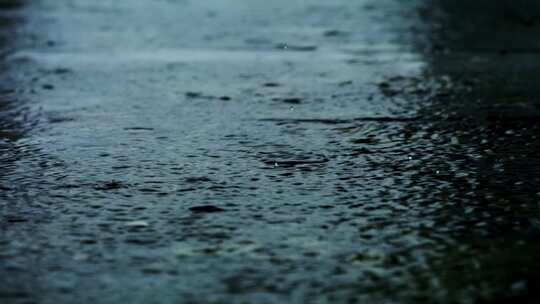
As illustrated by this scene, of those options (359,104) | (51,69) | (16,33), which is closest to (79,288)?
(359,104)

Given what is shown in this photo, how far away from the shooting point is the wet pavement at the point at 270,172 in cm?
228

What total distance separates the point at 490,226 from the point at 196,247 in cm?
79

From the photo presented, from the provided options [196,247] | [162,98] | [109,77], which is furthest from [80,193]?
[109,77]

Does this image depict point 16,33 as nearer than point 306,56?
No

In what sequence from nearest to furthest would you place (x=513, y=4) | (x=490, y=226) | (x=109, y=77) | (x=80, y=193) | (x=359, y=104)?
(x=490, y=226), (x=80, y=193), (x=359, y=104), (x=109, y=77), (x=513, y=4)

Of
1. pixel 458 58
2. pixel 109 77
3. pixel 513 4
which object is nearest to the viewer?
pixel 109 77

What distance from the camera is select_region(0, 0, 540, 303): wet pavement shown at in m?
2.28

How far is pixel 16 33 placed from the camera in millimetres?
7840

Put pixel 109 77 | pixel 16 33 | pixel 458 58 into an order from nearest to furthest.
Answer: pixel 109 77 → pixel 458 58 → pixel 16 33

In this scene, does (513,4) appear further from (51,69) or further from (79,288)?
(79,288)

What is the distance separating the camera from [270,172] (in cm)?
331

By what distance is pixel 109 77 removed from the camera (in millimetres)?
5590

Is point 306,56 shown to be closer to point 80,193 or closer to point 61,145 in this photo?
point 61,145

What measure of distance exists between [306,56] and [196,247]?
13.3 ft
